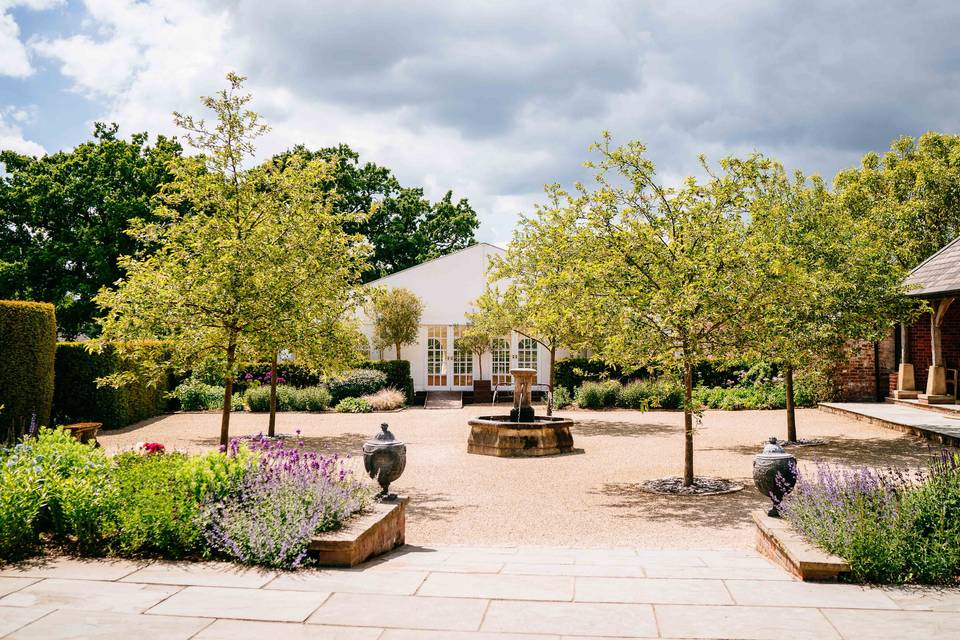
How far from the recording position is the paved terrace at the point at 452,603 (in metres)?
3.60

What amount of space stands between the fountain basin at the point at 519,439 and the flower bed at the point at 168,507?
20.8ft

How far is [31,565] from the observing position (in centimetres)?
485

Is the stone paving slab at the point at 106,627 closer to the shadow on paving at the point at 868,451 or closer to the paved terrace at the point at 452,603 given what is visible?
the paved terrace at the point at 452,603

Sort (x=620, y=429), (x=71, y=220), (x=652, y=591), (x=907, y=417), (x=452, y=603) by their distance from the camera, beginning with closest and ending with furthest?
(x=452, y=603)
(x=652, y=591)
(x=907, y=417)
(x=620, y=429)
(x=71, y=220)

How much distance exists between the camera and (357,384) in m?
21.4

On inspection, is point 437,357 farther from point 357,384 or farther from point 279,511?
point 279,511

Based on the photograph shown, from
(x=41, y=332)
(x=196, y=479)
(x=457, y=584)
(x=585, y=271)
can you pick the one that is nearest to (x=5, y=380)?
(x=41, y=332)

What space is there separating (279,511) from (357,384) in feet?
53.3

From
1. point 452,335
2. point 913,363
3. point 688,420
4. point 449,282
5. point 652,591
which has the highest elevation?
point 449,282

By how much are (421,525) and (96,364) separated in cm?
1073

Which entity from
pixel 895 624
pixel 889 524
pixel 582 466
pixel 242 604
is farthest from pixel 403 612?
pixel 582 466

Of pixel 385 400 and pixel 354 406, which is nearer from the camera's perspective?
pixel 354 406

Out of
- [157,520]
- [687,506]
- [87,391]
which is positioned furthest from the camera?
[87,391]

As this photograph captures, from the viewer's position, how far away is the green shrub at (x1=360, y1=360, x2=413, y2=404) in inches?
901
